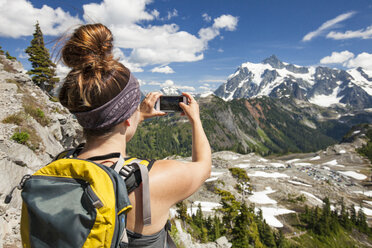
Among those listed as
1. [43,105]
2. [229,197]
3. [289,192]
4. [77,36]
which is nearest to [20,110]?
[43,105]

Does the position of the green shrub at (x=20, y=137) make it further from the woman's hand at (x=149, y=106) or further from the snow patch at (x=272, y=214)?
the snow patch at (x=272, y=214)

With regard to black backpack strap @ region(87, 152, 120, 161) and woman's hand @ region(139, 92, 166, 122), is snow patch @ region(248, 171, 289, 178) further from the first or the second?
black backpack strap @ region(87, 152, 120, 161)

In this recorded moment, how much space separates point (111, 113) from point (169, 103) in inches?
42.6

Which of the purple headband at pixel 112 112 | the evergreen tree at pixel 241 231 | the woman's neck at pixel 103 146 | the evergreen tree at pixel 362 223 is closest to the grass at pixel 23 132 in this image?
the woman's neck at pixel 103 146

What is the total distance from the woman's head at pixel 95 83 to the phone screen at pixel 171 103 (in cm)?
76

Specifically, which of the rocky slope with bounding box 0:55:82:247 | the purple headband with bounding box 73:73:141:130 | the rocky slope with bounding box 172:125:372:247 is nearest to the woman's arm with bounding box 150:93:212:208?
the purple headband with bounding box 73:73:141:130

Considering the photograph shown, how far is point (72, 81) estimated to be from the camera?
6.78 ft

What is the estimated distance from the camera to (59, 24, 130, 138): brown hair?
201 centimetres

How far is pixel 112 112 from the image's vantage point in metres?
2.09

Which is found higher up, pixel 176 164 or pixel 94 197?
pixel 176 164

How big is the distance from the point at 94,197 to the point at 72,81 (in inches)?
45.8

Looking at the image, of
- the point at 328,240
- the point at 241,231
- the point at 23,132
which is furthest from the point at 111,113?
the point at 328,240

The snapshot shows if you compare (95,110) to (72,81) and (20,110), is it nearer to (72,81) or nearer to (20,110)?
(72,81)

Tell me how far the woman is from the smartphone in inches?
27.4
